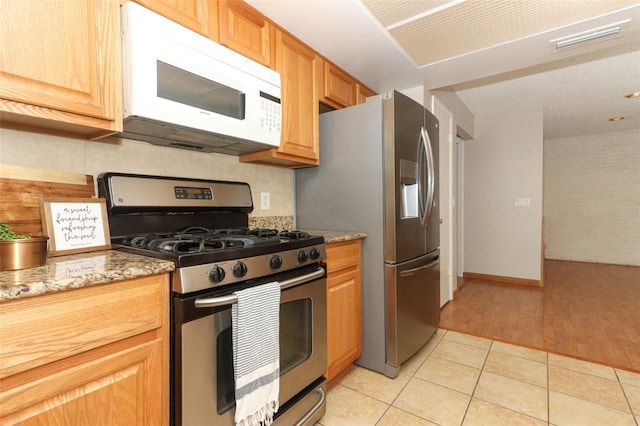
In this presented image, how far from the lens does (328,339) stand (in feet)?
5.68

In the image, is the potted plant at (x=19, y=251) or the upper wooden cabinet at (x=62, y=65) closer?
the potted plant at (x=19, y=251)

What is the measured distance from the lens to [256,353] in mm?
1129

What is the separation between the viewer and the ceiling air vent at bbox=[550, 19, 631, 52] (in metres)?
1.87

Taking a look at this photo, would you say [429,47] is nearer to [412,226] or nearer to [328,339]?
[412,226]

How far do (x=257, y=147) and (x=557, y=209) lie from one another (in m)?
6.62

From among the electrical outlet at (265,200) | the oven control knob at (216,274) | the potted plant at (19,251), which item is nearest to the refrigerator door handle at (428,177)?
the electrical outlet at (265,200)

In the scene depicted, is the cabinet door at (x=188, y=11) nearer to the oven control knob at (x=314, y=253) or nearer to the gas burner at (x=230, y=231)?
the gas burner at (x=230, y=231)

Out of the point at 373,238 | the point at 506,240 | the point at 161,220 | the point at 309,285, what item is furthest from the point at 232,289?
the point at 506,240

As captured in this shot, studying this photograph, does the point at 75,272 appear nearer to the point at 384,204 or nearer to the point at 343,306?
the point at 343,306

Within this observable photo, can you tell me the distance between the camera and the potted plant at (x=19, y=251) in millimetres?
820

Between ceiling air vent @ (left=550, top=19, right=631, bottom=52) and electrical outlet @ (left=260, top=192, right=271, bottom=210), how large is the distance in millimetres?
2106

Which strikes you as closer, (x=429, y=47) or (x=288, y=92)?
(x=288, y=92)

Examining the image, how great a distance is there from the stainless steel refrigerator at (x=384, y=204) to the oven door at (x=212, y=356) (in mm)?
706

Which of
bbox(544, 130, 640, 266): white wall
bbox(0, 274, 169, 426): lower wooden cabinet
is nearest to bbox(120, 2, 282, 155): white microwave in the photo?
bbox(0, 274, 169, 426): lower wooden cabinet
